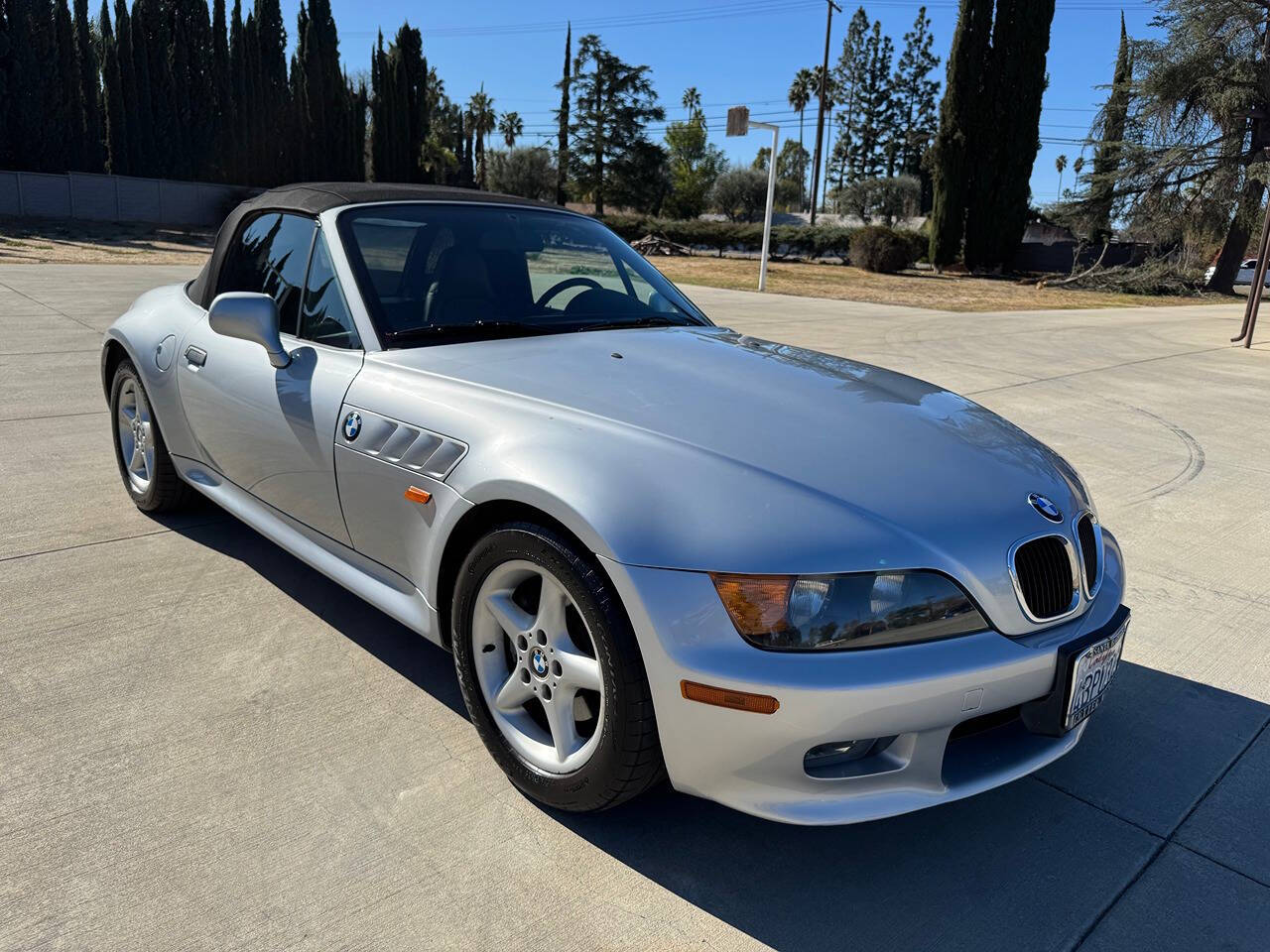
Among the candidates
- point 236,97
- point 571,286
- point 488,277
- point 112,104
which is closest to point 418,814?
point 488,277

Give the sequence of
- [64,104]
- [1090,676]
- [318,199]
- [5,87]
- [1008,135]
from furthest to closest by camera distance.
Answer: [64,104] < [5,87] < [1008,135] < [318,199] < [1090,676]

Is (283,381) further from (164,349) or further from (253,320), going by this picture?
(164,349)

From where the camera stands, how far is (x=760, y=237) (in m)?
39.1

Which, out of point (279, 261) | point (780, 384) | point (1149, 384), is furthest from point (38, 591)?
point (1149, 384)

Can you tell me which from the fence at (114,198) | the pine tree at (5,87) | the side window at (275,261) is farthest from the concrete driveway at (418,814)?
the pine tree at (5,87)

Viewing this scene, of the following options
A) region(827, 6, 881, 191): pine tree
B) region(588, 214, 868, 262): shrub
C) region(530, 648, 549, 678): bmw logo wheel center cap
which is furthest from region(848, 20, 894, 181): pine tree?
region(530, 648, 549, 678): bmw logo wheel center cap

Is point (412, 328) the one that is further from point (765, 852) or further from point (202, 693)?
point (765, 852)

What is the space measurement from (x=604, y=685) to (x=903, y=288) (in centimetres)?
2504

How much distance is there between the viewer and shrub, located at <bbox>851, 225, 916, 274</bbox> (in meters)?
31.8

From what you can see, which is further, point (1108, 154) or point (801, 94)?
point (801, 94)

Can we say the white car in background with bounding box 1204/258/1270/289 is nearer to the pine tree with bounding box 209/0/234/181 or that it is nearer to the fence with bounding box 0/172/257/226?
the fence with bounding box 0/172/257/226

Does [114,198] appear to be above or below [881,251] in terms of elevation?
above

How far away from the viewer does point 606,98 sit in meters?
60.4

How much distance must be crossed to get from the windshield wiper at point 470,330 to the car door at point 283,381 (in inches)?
6.3
